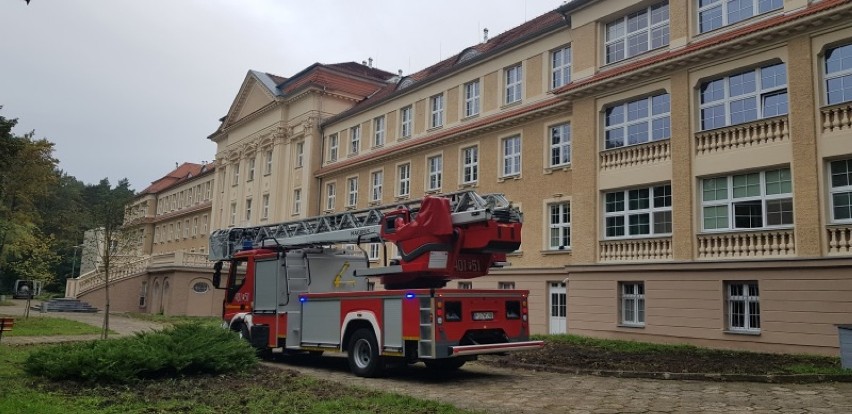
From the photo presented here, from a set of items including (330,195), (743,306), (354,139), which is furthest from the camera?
(330,195)

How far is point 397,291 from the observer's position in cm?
1171

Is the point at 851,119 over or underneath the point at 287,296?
over

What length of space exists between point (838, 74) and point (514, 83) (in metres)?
12.7

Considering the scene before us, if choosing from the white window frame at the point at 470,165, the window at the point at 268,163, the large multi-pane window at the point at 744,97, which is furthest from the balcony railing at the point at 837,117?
the window at the point at 268,163

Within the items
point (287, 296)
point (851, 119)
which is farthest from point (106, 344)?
point (851, 119)

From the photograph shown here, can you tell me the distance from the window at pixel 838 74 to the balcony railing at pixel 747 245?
131 inches

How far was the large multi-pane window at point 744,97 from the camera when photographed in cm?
1684

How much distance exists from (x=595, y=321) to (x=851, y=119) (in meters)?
8.51

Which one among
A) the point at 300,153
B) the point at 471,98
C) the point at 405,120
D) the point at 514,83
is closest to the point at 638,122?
the point at 514,83

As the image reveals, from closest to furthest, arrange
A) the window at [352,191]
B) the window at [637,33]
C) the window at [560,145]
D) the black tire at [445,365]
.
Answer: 1. the black tire at [445,365]
2. the window at [637,33]
3. the window at [560,145]
4. the window at [352,191]

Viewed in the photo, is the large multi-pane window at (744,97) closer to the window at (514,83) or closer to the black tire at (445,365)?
the window at (514,83)

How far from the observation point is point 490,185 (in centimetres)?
2684

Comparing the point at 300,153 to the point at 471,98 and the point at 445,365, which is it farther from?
the point at 445,365

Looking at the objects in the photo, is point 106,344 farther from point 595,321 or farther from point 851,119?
point 851,119
